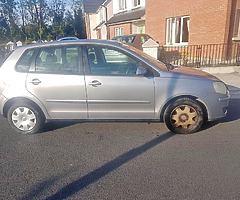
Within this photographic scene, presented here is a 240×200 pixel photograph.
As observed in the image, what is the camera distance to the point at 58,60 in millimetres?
4859

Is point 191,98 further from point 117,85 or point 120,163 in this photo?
point 120,163

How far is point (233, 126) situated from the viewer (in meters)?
5.23

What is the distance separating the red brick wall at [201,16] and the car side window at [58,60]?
33.0ft

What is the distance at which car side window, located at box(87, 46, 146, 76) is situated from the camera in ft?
15.6

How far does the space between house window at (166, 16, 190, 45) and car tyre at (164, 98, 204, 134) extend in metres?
11.2

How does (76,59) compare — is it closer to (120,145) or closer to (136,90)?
(136,90)

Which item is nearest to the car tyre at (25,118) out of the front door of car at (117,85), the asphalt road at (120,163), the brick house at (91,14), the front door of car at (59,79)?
the asphalt road at (120,163)

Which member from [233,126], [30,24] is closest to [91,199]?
[233,126]

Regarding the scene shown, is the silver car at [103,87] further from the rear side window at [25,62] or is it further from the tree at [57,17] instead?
the tree at [57,17]

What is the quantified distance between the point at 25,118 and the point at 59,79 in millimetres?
1042

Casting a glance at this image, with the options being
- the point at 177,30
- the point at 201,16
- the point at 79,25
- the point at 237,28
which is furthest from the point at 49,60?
the point at 79,25

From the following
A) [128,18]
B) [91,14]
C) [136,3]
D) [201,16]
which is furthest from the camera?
[91,14]

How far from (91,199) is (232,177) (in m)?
1.80

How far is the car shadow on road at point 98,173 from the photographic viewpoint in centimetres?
320
